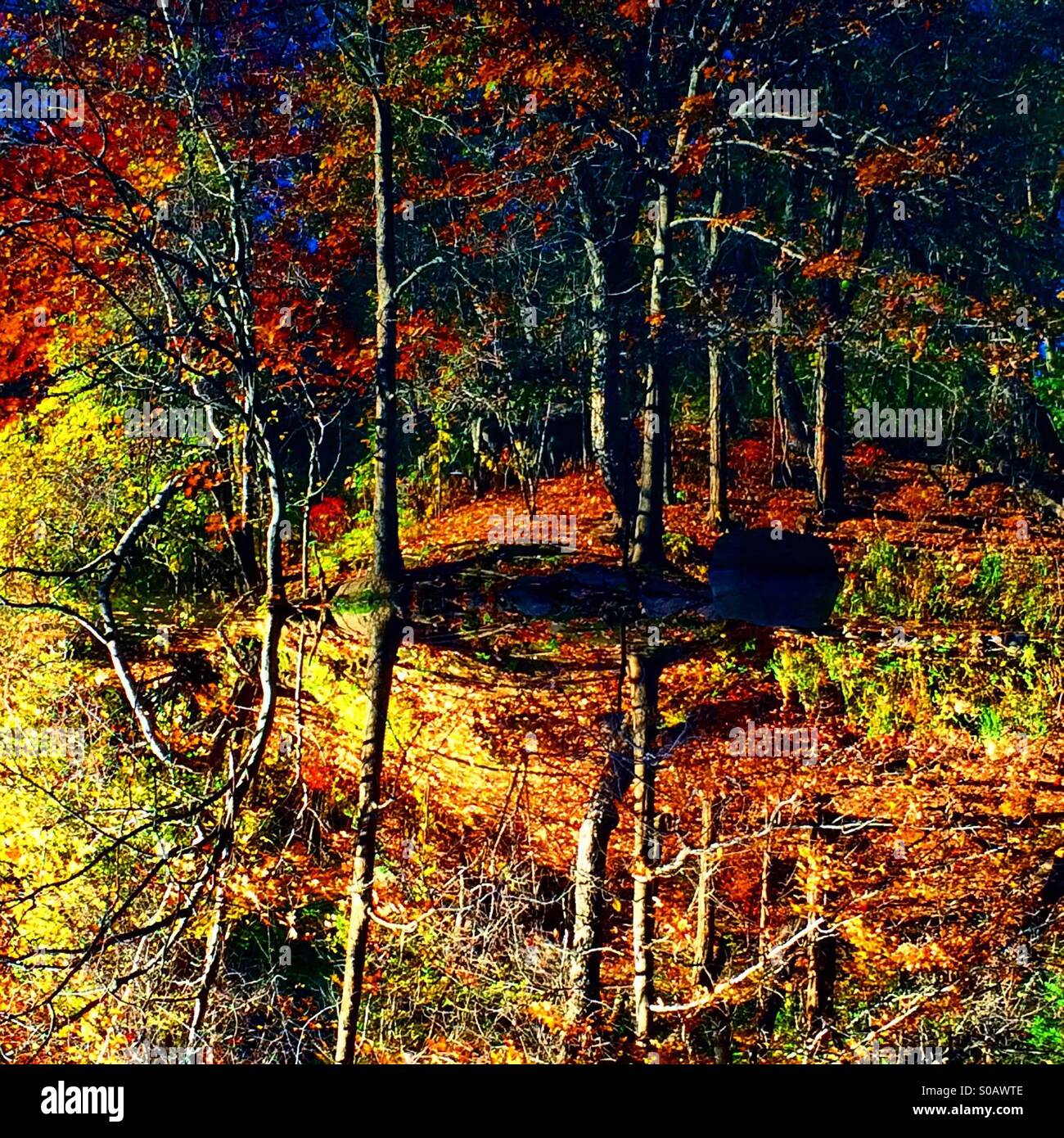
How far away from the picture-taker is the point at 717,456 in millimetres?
13156

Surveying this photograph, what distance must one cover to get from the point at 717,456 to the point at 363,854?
7.86 meters

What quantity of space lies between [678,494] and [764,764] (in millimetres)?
6687

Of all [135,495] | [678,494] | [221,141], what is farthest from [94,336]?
[678,494]

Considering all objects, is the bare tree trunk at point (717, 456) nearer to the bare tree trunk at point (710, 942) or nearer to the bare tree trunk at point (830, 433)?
the bare tree trunk at point (830, 433)

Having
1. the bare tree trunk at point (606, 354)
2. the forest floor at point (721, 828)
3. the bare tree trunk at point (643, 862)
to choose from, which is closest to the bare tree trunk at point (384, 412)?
the forest floor at point (721, 828)

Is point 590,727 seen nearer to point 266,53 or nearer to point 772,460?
point 772,460

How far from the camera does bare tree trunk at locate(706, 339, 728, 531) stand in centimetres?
1293

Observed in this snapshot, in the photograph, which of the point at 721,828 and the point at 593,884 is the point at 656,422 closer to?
the point at 721,828

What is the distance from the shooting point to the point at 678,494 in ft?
45.3

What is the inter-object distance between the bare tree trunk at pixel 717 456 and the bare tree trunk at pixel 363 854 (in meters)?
5.44

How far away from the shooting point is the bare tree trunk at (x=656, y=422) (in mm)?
11555

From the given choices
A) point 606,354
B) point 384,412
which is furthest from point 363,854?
point 606,354

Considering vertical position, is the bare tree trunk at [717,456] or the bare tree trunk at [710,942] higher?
the bare tree trunk at [717,456]

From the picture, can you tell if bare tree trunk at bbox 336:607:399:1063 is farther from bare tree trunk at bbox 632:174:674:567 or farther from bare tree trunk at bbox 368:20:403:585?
bare tree trunk at bbox 632:174:674:567
